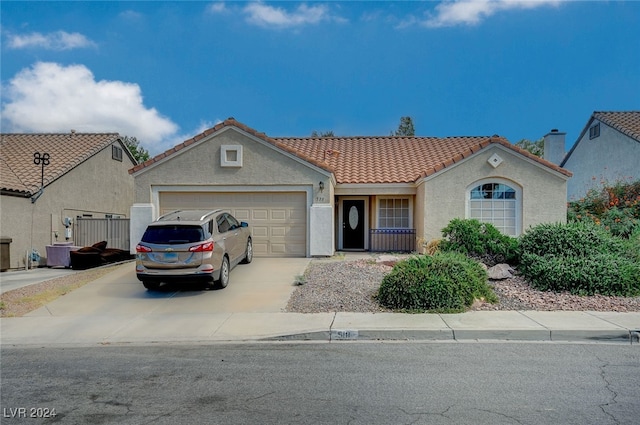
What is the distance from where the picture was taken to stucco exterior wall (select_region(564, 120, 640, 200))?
1881 cm

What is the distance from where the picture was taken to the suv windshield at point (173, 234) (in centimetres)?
971

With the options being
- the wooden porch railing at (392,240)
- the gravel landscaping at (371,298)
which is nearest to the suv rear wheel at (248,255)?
the gravel landscaping at (371,298)

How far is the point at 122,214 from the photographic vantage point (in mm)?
23156

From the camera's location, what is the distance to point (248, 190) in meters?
15.1

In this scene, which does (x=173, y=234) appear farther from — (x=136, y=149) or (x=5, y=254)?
(x=136, y=149)

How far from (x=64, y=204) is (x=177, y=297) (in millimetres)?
10812

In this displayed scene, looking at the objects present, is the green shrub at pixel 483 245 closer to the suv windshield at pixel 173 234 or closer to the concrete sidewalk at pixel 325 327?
the concrete sidewalk at pixel 325 327

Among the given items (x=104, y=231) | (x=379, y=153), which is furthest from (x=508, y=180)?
(x=104, y=231)

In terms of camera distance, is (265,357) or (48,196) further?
(48,196)

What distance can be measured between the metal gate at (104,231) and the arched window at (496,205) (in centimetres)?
1307

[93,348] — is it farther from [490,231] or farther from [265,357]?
[490,231]

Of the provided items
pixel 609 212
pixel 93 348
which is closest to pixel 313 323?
pixel 93 348

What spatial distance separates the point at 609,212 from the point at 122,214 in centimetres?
2184

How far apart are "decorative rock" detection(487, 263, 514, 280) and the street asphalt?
6.91ft
